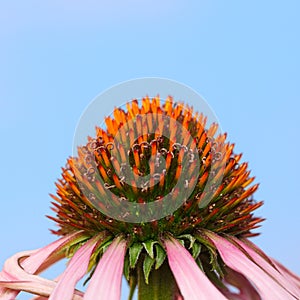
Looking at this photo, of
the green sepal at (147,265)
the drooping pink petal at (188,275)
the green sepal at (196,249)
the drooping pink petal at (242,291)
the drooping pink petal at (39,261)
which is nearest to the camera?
the drooping pink petal at (188,275)

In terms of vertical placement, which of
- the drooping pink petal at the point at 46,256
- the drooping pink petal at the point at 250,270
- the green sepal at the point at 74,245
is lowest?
the drooping pink petal at the point at 250,270

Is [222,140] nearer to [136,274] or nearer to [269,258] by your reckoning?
[269,258]

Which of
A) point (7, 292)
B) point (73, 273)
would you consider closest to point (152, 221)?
point (73, 273)

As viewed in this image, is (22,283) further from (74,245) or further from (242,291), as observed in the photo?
(242,291)

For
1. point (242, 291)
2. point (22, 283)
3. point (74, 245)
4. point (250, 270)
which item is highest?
point (74, 245)

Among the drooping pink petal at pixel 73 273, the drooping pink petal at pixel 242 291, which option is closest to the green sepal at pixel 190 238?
the drooping pink petal at pixel 73 273

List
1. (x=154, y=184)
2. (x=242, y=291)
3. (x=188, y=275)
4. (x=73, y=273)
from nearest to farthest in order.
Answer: (x=188, y=275)
(x=73, y=273)
(x=154, y=184)
(x=242, y=291)

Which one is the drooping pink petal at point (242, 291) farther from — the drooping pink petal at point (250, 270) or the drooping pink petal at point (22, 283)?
the drooping pink petal at point (22, 283)
